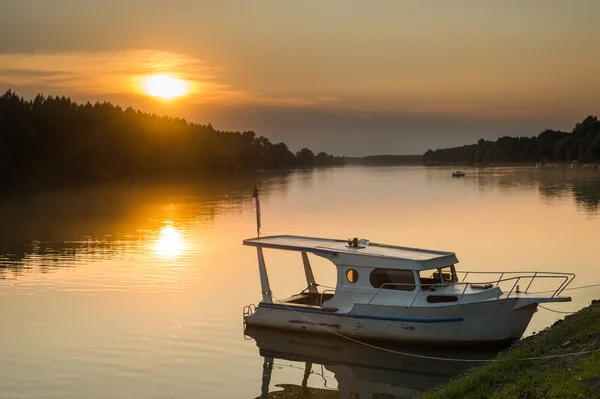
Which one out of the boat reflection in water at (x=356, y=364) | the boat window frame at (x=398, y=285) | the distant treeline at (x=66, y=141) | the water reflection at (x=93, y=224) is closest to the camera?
the boat reflection in water at (x=356, y=364)

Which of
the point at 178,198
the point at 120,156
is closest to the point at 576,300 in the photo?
the point at 178,198

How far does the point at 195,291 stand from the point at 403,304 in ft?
41.2

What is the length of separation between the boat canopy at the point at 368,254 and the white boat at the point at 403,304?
0.03 m

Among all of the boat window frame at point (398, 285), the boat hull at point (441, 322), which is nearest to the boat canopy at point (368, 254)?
the boat window frame at point (398, 285)

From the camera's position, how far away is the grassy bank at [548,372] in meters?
12.1

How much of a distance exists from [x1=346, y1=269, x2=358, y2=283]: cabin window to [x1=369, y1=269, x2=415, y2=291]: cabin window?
20.6 inches

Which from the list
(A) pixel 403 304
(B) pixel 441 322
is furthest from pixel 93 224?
(B) pixel 441 322

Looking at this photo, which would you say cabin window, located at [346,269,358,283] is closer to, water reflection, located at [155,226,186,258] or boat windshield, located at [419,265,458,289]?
boat windshield, located at [419,265,458,289]

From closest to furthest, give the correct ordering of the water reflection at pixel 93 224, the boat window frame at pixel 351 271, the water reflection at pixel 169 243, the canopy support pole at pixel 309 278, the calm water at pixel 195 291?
the calm water at pixel 195 291 < the boat window frame at pixel 351 271 < the canopy support pole at pixel 309 278 < the water reflection at pixel 93 224 < the water reflection at pixel 169 243

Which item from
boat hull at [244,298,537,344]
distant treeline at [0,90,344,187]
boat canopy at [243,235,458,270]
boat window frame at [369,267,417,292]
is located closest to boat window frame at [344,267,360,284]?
boat canopy at [243,235,458,270]

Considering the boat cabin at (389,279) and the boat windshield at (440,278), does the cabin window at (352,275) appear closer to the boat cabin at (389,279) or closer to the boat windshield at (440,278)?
the boat cabin at (389,279)

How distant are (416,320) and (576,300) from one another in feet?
27.8

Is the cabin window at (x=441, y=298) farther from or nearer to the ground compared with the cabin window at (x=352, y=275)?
nearer to the ground

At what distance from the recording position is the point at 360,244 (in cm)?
2600
